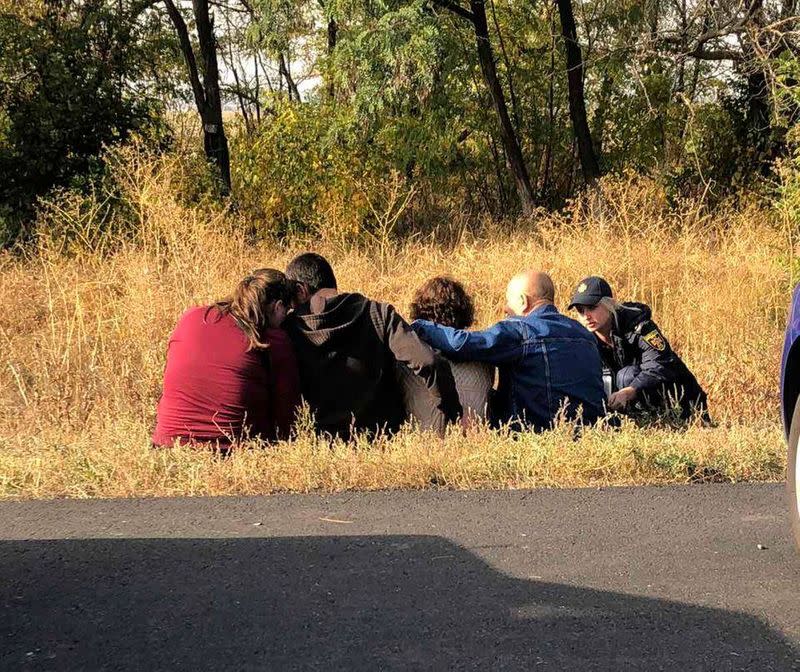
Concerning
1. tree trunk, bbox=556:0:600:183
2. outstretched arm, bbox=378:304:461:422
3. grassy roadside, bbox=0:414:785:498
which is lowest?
grassy roadside, bbox=0:414:785:498

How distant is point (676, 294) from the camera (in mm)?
12219

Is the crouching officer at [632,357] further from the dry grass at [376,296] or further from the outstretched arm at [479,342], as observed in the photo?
the outstretched arm at [479,342]

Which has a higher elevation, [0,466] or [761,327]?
[0,466]

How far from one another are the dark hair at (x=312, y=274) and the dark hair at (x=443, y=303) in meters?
0.57

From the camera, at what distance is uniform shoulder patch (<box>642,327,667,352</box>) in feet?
24.2

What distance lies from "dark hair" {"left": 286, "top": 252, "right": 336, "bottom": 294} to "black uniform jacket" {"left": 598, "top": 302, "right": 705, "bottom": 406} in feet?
6.09

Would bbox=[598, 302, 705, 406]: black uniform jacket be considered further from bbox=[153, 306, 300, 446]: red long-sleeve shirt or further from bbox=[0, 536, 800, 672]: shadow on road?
→ bbox=[0, 536, 800, 672]: shadow on road

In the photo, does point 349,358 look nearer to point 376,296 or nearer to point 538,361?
point 538,361

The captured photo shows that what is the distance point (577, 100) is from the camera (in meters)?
19.7

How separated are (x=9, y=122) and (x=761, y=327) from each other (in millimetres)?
10480

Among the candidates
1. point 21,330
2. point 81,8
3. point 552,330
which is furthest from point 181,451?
point 81,8

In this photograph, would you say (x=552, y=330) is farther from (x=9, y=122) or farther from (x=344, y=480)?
(x=9, y=122)

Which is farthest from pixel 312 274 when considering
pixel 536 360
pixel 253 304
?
pixel 536 360

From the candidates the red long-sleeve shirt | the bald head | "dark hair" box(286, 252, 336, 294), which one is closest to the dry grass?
the red long-sleeve shirt
